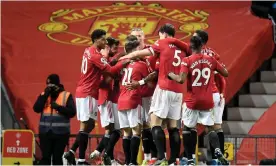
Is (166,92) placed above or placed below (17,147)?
above

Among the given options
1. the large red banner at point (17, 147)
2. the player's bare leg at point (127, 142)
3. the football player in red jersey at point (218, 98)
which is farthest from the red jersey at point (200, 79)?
the large red banner at point (17, 147)

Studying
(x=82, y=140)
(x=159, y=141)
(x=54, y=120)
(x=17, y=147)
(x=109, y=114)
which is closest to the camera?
(x=159, y=141)

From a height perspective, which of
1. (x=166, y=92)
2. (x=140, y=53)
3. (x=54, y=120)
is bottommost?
(x=54, y=120)

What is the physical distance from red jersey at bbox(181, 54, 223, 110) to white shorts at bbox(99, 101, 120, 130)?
72.9 inches

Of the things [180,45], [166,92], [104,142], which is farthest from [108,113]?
[180,45]

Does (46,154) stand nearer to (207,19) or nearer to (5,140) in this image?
(5,140)

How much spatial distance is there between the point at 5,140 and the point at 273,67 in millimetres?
7758

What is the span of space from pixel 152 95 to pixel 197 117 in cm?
103

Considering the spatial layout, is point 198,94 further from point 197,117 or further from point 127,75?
point 127,75

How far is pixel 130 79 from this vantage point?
17797 mm

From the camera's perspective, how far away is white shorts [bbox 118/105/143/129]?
1788cm

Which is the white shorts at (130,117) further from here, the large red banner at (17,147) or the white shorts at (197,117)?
the large red banner at (17,147)

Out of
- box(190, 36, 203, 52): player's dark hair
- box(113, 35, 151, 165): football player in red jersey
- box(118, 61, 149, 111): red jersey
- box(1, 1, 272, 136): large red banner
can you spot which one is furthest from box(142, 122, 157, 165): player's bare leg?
box(1, 1, 272, 136): large red banner

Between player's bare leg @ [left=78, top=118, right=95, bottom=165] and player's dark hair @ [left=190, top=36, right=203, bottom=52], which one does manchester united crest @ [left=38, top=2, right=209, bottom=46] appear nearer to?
player's bare leg @ [left=78, top=118, right=95, bottom=165]
